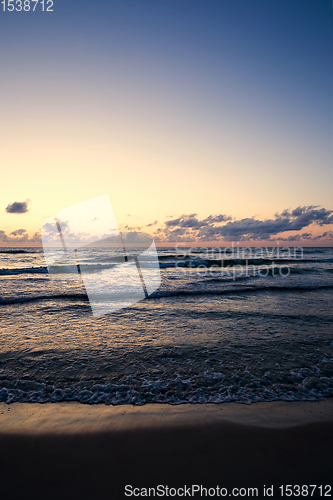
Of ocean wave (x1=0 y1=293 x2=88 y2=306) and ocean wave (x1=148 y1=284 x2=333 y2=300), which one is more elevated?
ocean wave (x1=0 y1=293 x2=88 y2=306)

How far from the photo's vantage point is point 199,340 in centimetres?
628

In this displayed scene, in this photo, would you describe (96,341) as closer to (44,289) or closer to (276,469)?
(276,469)

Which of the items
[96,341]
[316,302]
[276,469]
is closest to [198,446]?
[276,469]

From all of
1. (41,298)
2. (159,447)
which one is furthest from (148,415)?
(41,298)

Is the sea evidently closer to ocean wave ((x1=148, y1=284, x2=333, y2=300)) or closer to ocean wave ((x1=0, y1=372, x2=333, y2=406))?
ocean wave ((x1=0, y1=372, x2=333, y2=406))

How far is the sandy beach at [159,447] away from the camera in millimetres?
2451

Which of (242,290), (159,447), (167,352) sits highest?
(159,447)

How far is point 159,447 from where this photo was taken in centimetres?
289

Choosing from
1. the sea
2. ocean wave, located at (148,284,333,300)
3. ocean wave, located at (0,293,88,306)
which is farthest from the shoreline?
ocean wave, located at (148,284,333,300)

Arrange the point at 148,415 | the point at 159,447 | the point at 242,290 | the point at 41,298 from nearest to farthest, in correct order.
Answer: the point at 159,447 → the point at 148,415 → the point at 41,298 → the point at 242,290

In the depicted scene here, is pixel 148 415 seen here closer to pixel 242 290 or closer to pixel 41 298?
pixel 41 298

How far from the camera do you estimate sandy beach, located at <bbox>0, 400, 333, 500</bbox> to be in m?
2.45

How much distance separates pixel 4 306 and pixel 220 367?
9.57m

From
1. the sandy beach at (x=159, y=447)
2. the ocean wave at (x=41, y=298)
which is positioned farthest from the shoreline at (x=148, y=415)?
the ocean wave at (x=41, y=298)
